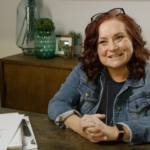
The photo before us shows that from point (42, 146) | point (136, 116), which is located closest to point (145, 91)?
point (136, 116)

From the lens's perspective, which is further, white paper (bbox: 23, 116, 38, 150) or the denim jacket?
the denim jacket

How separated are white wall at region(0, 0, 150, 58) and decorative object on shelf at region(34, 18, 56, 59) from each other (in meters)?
0.27

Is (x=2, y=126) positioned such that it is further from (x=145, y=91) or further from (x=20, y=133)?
(x=145, y=91)

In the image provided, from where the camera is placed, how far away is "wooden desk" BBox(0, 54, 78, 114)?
2145 millimetres

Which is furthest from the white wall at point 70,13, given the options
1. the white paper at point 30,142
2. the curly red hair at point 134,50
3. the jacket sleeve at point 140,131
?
the white paper at point 30,142

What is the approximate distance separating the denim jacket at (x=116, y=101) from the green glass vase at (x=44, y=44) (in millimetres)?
960

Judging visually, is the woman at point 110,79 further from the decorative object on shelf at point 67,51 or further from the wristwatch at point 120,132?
the decorative object on shelf at point 67,51

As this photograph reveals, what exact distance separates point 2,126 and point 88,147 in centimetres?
40

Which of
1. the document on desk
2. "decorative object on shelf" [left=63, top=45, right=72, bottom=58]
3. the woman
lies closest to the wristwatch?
the woman

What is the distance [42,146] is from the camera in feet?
3.00

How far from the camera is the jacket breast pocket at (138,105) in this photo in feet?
3.93

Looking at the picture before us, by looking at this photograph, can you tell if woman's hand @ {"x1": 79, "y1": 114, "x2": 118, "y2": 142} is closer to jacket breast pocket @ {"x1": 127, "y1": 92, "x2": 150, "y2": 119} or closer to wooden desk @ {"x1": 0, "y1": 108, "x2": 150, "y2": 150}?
wooden desk @ {"x1": 0, "y1": 108, "x2": 150, "y2": 150}

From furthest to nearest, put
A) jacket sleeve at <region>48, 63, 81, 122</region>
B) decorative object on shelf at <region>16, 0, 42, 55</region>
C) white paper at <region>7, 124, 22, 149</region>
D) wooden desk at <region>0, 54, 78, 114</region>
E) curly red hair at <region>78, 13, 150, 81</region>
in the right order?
decorative object on shelf at <region>16, 0, 42, 55</region>
wooden desk at <region>0, 54, 78, 114</region>
curly red hair at <region>78, 13, 150, 81</region>
jacket sleeve at <region>48, 63, 81, 122</region>
white paper at <region>7, 124, 22, 149</region>

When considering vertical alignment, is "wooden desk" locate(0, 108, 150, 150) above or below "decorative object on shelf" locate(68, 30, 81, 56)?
below
